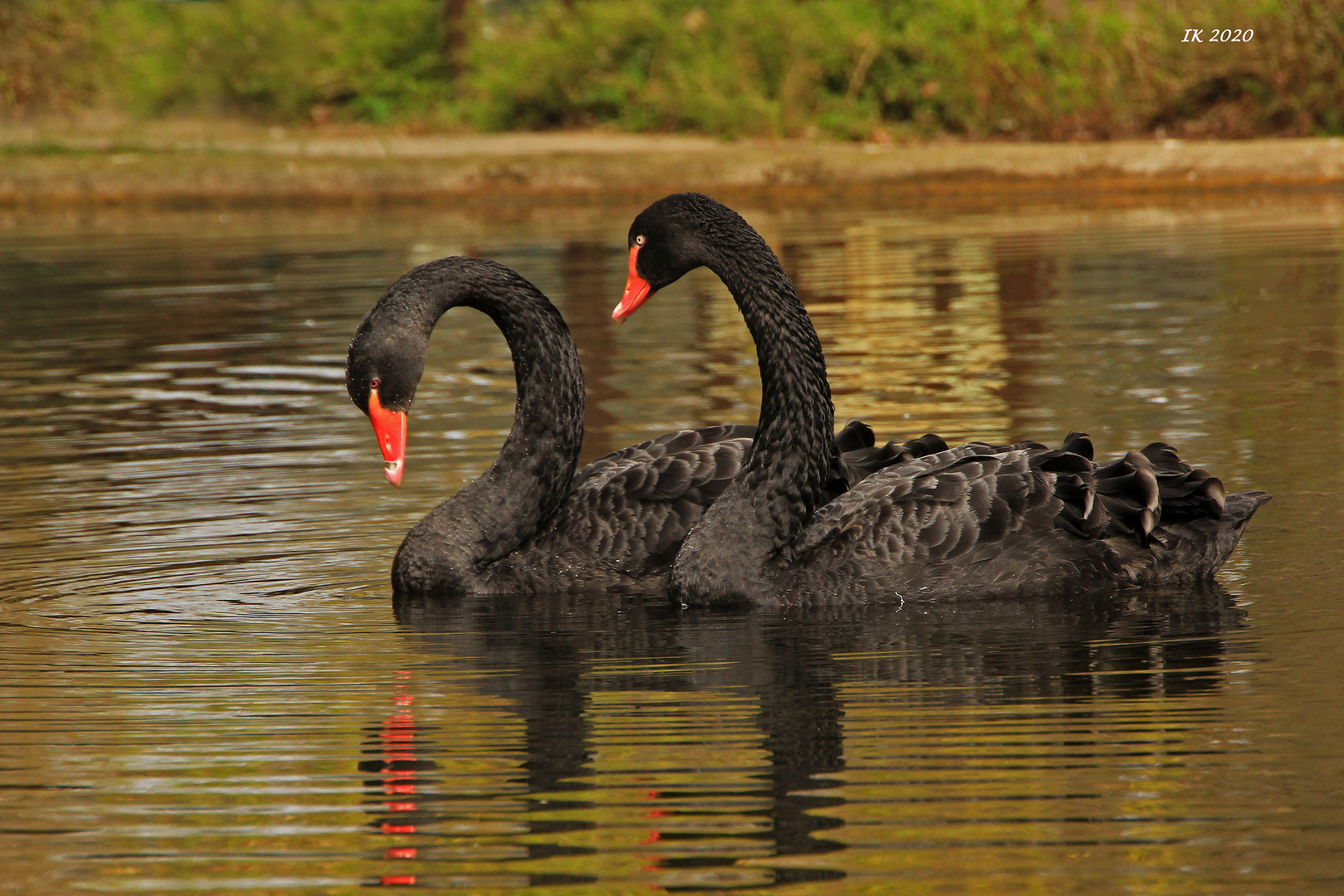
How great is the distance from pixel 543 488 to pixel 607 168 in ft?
43.0

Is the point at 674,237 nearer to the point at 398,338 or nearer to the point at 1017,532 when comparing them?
the point at 398,338

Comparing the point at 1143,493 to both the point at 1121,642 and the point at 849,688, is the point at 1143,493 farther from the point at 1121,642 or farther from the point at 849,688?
the point at 849,688

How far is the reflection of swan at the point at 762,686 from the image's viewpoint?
3.32 meters

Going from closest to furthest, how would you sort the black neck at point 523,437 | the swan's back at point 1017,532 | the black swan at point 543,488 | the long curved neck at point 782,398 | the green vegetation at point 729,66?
the swan's back at point 1017,532, the long curved neck at point 782,398, the black swan at point 543,488, the black neck at point 523,437, the green vegetation at point 729,66

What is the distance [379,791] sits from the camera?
355 cm

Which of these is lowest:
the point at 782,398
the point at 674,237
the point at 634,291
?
the point at 782,398

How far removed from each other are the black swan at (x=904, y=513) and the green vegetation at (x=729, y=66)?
13.2 metres

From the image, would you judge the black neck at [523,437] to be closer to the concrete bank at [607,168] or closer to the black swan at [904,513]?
the black swan at [904,513]

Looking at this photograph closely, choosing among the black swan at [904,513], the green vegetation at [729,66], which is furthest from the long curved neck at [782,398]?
the green vegetation at [729,66]

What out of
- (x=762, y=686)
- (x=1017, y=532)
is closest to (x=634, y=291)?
(x=1017, y=532)

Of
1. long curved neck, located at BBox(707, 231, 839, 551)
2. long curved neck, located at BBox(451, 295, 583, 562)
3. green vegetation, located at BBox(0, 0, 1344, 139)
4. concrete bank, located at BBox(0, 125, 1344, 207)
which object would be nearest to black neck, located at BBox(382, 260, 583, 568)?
long curved neck, located at BBox(451, 295, 583, 562)

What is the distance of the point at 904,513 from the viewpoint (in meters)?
5.03

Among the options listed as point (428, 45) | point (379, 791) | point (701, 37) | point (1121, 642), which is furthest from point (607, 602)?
point (428, 45)

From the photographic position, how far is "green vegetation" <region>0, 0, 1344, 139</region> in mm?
18250
